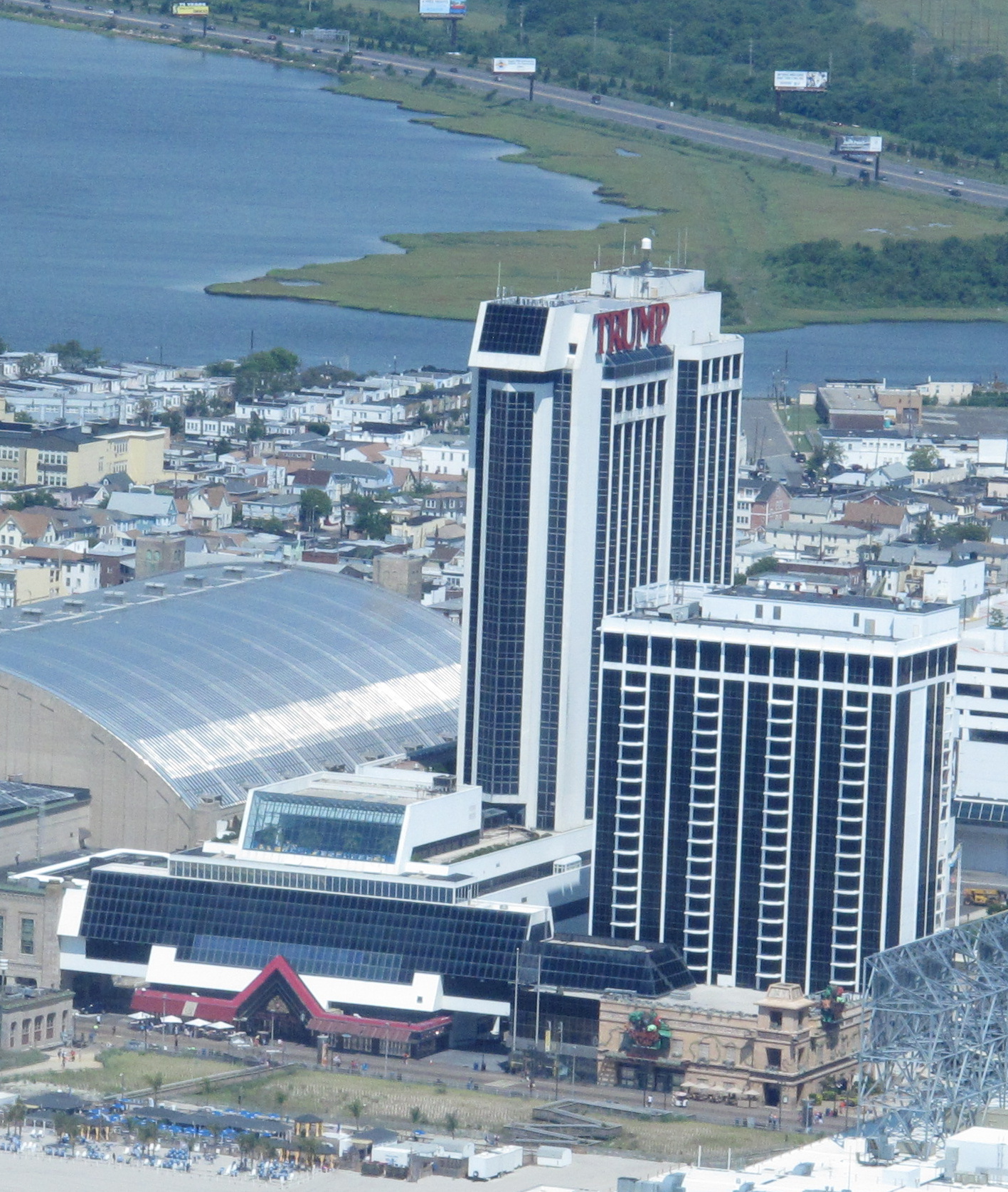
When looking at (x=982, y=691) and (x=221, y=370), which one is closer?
(x=982, y=691)

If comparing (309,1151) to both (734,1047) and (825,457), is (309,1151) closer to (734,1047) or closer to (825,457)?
(734,1047)

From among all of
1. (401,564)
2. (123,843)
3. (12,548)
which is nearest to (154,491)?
(12,548)

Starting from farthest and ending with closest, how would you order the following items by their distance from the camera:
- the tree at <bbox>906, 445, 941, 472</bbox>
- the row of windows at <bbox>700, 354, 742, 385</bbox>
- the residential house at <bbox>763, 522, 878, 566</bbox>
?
the tree at <bbox>906, 445, 941, 472</bbox> < the residential house at <bbox>763, 522, 878, 566</bbox> < the row of windows at <bbox>700, 354, 742, 385</bbox>

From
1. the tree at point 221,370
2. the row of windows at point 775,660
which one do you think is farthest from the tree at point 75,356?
the row of windows at point 775,660

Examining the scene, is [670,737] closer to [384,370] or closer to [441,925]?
[441,925]

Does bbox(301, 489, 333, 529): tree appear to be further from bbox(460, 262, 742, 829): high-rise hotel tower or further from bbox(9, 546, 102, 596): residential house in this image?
bbox(460, 262, 742, 829): high-rise hotel tower

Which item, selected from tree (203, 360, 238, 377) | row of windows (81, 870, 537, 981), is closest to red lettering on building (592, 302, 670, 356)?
row of windows (81, 870, 537, 981)

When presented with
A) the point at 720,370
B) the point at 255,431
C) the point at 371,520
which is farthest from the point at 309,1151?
the point at 255,431
